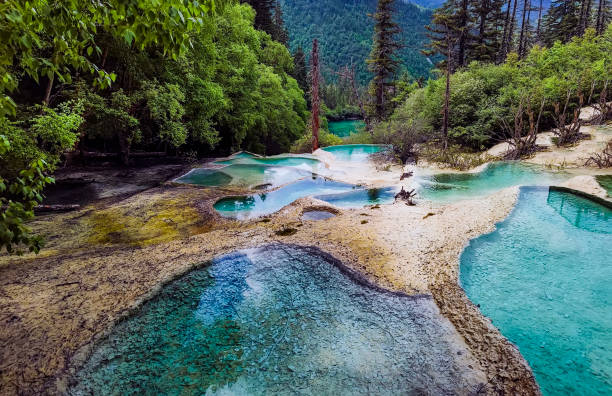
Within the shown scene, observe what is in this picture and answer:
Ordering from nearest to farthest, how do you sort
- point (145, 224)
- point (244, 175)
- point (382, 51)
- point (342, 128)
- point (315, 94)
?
point (145, 224), point (244, 175), point (315, 94), point (382, 51), point (342, 128)

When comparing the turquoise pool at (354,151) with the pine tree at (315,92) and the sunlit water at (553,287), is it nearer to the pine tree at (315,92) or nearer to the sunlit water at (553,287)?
the pine tree at (315,92)

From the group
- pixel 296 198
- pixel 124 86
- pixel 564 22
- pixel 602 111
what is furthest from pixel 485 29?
pixel 124 86

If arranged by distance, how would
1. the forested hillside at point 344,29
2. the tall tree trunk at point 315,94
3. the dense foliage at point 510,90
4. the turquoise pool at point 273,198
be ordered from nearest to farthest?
1. the turquoise pool at point 273,198
2. the dense foliage at point 510,90
3. the tall tree trunk at point 315,94
4. the forested hillside at point 344,29

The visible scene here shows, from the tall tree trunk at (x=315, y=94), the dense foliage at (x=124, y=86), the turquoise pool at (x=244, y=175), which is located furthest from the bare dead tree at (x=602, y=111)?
the dense foliage at (x=124, y=86)

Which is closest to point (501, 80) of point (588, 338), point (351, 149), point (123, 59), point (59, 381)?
point (351, 149)

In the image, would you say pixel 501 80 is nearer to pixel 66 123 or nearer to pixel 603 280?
pixel 603 280

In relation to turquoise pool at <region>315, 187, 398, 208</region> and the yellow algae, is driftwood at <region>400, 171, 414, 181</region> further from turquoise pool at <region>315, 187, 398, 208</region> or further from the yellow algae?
the yellow algae

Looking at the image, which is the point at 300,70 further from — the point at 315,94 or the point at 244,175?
the point at 244,175
